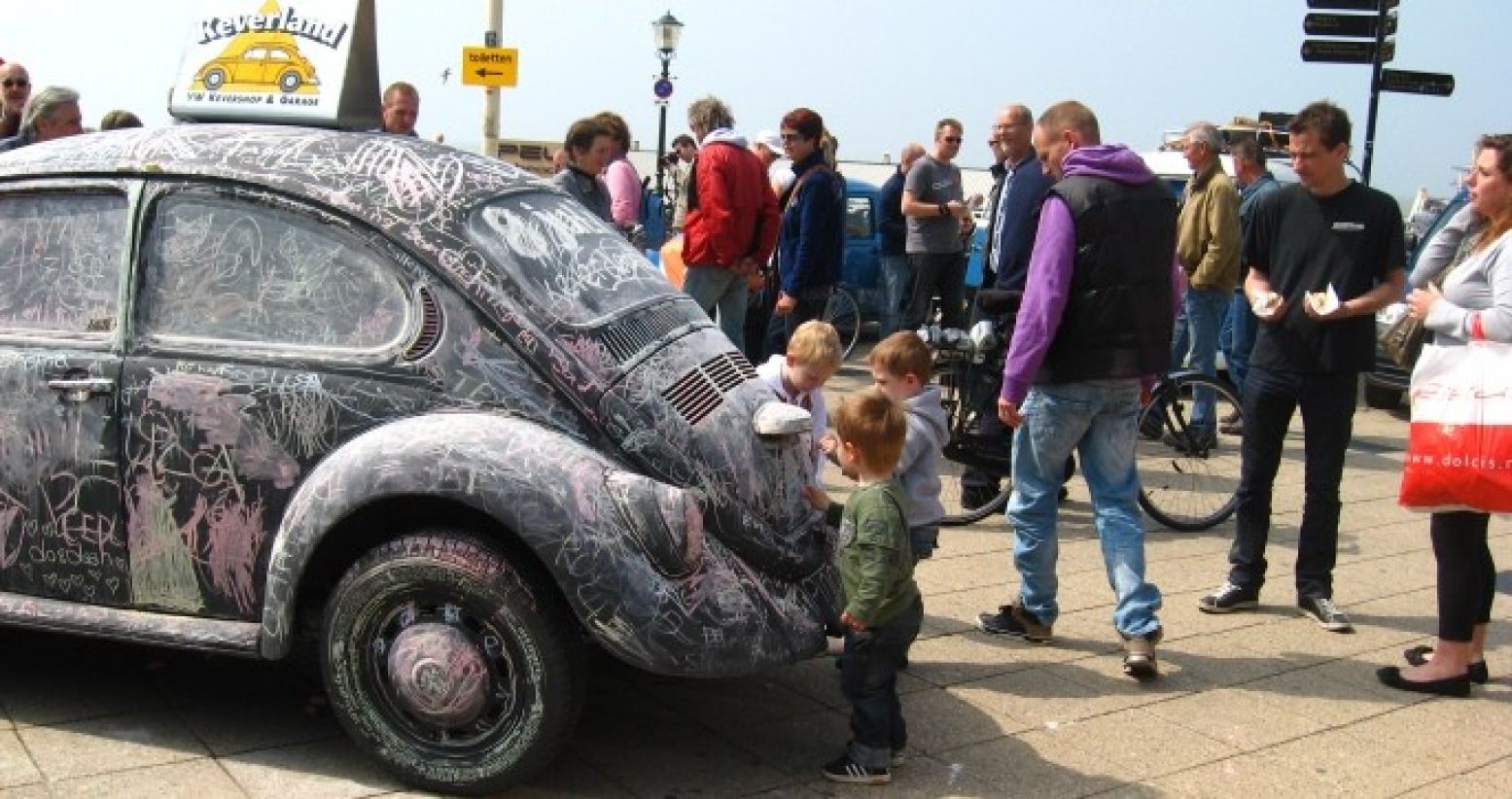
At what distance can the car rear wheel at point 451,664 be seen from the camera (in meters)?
4.18

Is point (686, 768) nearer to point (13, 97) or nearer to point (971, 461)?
point (971, 461)

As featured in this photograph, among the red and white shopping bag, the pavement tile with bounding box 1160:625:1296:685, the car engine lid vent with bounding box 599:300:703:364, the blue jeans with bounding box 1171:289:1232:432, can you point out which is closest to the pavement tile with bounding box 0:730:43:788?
the car engine lid vent with bounding box 599:300:703:364

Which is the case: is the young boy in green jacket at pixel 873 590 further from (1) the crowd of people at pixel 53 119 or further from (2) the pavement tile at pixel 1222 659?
(1) the crowd of people at pixel 53 119

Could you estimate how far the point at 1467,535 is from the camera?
18.2 ft

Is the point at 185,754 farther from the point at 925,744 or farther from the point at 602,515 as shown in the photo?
the point at 925,744

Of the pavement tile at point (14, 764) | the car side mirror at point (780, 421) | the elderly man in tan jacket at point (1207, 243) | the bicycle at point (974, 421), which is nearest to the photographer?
the pavement tile at point (14, 764)

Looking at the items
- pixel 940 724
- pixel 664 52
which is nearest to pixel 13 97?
pixel 940 724

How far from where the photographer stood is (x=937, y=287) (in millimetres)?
12086

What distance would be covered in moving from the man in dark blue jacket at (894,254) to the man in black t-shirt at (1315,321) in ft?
20.5

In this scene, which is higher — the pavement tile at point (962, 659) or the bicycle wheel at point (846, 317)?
the bicycle wheel at point (846, 317)

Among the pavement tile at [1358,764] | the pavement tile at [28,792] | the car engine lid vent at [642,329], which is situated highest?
the car engine lid vent at [642,329]

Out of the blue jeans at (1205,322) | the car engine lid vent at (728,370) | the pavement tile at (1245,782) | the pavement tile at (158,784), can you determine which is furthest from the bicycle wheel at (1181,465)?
the pavement tile at (158,784)

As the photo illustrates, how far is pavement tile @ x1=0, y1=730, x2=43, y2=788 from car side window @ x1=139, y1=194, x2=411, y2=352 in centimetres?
119

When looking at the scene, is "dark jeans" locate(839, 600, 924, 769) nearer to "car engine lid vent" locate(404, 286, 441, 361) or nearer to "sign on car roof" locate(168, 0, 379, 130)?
"car engine lid vent" locate(404, 286, 441, 361)
